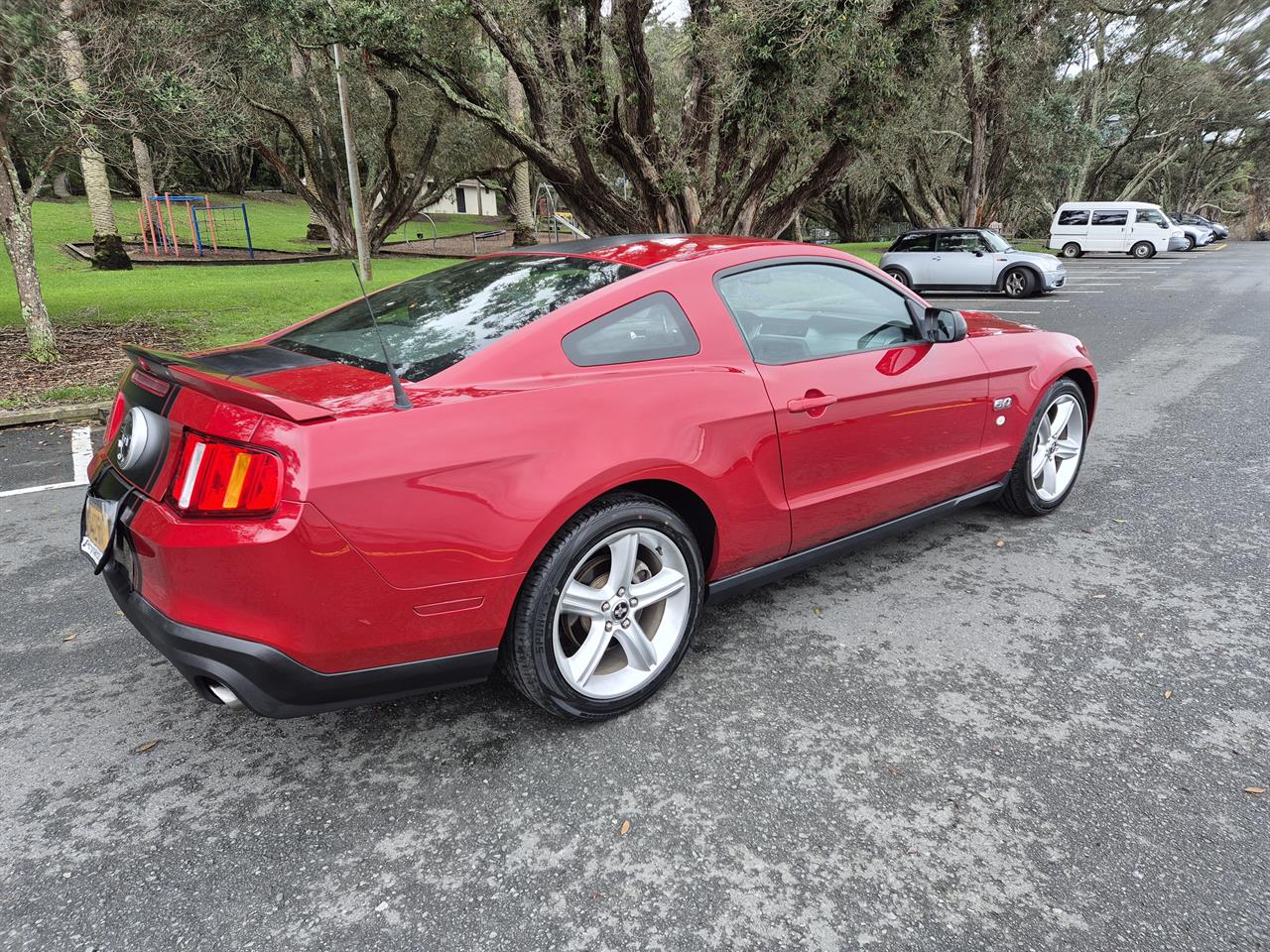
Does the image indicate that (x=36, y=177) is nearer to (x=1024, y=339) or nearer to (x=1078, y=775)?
(x=1024, y=339)

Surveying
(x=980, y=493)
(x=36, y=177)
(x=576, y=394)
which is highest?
(x=36, y=177)

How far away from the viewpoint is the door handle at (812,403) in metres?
2.96

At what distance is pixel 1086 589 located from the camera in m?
3.58

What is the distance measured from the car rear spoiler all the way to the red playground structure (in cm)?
2303

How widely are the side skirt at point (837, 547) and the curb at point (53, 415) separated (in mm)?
6004

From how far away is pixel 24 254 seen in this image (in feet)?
27.3

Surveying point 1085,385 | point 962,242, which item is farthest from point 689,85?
point 1085,385

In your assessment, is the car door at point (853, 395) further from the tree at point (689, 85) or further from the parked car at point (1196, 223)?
the parked car at point (1196, 223)

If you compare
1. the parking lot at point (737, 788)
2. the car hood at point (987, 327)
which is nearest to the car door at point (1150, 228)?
the car hood at point (987, 327)

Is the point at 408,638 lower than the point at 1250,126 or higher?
lower

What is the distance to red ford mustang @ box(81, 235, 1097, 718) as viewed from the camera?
6.81 feet

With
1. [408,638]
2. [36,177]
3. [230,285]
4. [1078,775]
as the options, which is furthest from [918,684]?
[230,285]

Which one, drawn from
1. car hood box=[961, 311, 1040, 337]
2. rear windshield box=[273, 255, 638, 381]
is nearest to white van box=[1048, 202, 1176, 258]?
car hood box=[961, 311, 1040, 337]

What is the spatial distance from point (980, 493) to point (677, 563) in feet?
6.39
